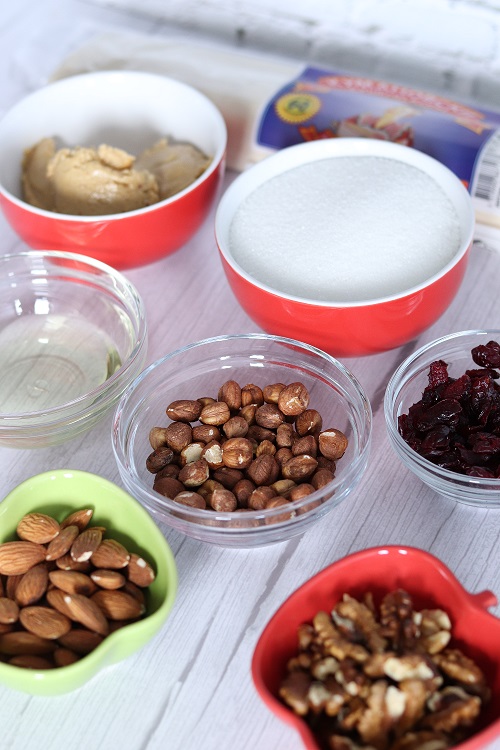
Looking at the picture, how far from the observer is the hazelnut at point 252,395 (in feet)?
2.98

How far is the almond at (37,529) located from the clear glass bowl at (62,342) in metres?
0.13

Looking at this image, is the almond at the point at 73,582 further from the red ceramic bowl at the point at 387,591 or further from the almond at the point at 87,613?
the red ceramic bowl at the point at 387,591

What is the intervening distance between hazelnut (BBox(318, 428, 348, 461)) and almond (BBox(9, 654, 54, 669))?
0.32 m

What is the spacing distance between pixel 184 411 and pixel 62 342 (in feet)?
0.77

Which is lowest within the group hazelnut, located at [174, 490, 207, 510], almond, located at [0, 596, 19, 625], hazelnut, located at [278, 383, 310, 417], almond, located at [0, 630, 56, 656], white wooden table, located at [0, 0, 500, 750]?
white wooden table, located at [0, 0, 500, 750]

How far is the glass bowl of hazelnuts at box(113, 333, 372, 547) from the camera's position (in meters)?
0.79

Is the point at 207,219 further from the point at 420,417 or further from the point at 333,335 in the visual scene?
the point at 420,417

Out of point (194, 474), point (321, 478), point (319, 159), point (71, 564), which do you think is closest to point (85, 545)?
point (71, 564)

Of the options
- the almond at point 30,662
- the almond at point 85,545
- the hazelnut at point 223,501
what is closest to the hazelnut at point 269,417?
the hazelnut at point 223,501

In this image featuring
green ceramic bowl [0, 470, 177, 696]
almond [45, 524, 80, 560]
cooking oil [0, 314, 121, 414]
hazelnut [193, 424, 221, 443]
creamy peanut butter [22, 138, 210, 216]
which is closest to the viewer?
green ceramic bowl [0, 470, 177, 696]

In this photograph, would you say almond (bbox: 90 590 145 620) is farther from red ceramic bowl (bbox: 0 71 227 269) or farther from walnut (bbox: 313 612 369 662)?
red ceramic bowl (bbox: 0 71 227 269)

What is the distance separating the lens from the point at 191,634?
788 millimetres

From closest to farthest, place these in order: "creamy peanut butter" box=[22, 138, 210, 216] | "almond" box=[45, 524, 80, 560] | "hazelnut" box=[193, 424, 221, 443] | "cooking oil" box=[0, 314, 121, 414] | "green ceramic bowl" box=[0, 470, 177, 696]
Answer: "green ceramic bowl" box=[0, 470, 177, 696], "almond" box=[45, 524, 80, 560], "hazelnut" box=[193, 424, 221, 443], "cooking oil" box=[0, 314, 121, 414], "creamy peanut butter" box=[22, 138, 210, 216]

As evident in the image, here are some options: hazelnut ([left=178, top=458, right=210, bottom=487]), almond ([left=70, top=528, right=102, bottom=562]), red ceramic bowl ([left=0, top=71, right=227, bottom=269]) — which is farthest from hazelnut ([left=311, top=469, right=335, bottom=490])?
red ceramic bowl ([left=0, top=71, right=227, bottom=269])
